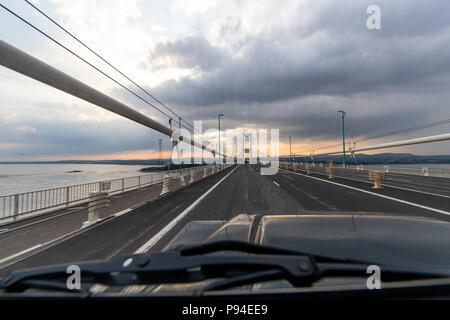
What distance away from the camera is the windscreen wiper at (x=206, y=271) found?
1376 mm

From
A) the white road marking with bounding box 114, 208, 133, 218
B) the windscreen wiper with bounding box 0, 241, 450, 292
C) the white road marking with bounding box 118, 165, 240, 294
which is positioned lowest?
the white road marking with bounding box 114, 208, 133, 218

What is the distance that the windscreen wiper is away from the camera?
138 centimetres

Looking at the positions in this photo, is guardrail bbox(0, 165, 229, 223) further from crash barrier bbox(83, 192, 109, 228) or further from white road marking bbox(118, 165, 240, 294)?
white road marking bbox(118, 165, 240, 294)

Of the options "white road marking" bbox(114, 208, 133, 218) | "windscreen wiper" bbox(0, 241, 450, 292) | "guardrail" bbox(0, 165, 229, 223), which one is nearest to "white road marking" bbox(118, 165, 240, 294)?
"windscreen wiper" bbox(0, 241, 450, 292)

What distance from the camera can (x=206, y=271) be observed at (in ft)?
4.79

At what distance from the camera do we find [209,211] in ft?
28.2

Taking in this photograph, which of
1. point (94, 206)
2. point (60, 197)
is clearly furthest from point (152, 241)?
point (60, 197)

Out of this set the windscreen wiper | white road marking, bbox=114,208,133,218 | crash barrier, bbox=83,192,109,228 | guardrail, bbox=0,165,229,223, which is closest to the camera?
the windscreen wiper

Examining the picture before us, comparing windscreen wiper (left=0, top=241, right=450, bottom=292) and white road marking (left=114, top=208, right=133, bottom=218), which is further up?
windscreen wiper (left=0, top=241, right=450, bottom=292)

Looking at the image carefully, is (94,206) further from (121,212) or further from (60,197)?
(60,197)

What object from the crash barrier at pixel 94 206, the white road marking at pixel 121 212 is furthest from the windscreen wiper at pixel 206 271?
the white road marking at pixel 121 212

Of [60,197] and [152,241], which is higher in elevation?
[60,197]

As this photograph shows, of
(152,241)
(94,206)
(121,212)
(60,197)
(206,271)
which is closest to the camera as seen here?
(206,271)

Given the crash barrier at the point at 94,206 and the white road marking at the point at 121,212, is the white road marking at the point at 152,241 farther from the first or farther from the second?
the crash barrier at the point at 94,206
